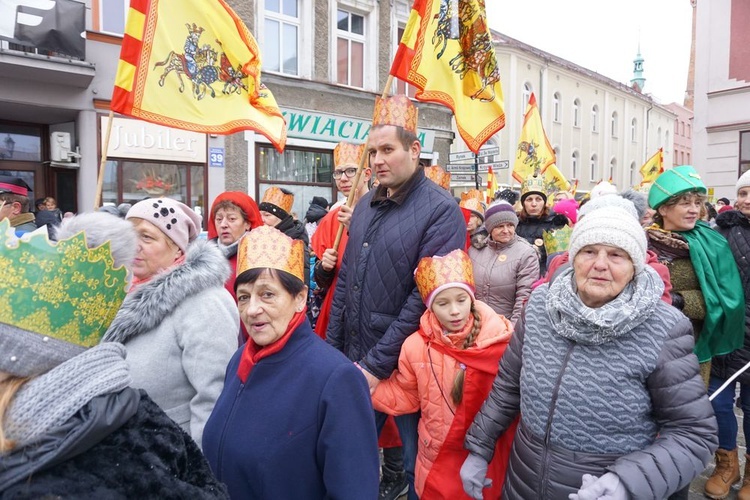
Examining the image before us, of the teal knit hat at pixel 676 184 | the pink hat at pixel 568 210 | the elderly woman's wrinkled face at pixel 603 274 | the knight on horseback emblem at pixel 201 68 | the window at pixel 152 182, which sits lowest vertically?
the elderly woman's wrinkled face at pixel 603 274

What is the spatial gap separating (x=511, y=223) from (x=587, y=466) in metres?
2.84

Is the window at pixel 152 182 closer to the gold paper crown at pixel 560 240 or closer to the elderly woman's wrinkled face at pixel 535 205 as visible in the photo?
the elderly woman's wrinkled face at pixel 535 205

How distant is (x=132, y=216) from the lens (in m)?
2.48

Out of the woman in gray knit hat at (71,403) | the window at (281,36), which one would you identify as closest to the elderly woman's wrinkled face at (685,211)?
the woman in gray knit hat at (71,403)

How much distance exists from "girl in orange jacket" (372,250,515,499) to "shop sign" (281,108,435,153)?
33.4ft

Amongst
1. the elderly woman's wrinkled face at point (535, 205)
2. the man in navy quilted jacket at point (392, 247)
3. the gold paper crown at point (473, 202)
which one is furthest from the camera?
the gold paper crown at point (473, 202)

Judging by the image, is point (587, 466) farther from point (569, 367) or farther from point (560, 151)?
point (560, 151)

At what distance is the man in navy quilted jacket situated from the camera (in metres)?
2.83

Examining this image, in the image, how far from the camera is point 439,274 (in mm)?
2695

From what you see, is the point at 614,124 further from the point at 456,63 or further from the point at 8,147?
the point at 456,63

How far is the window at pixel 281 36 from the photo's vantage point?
497 inches

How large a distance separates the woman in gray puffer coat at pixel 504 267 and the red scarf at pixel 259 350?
2760 millimetres

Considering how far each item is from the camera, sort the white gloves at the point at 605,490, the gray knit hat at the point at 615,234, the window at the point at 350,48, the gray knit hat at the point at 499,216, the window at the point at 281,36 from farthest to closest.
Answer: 1. the window at the point at 350,48
2. the window at the point at 281,36
3. the gray knit hat at the point at 499,216
4. the gray knit hat at the point at 615,234
5. the white gloves at the point at 605,490

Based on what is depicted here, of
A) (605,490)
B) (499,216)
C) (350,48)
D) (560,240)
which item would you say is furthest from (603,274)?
(350,48)
